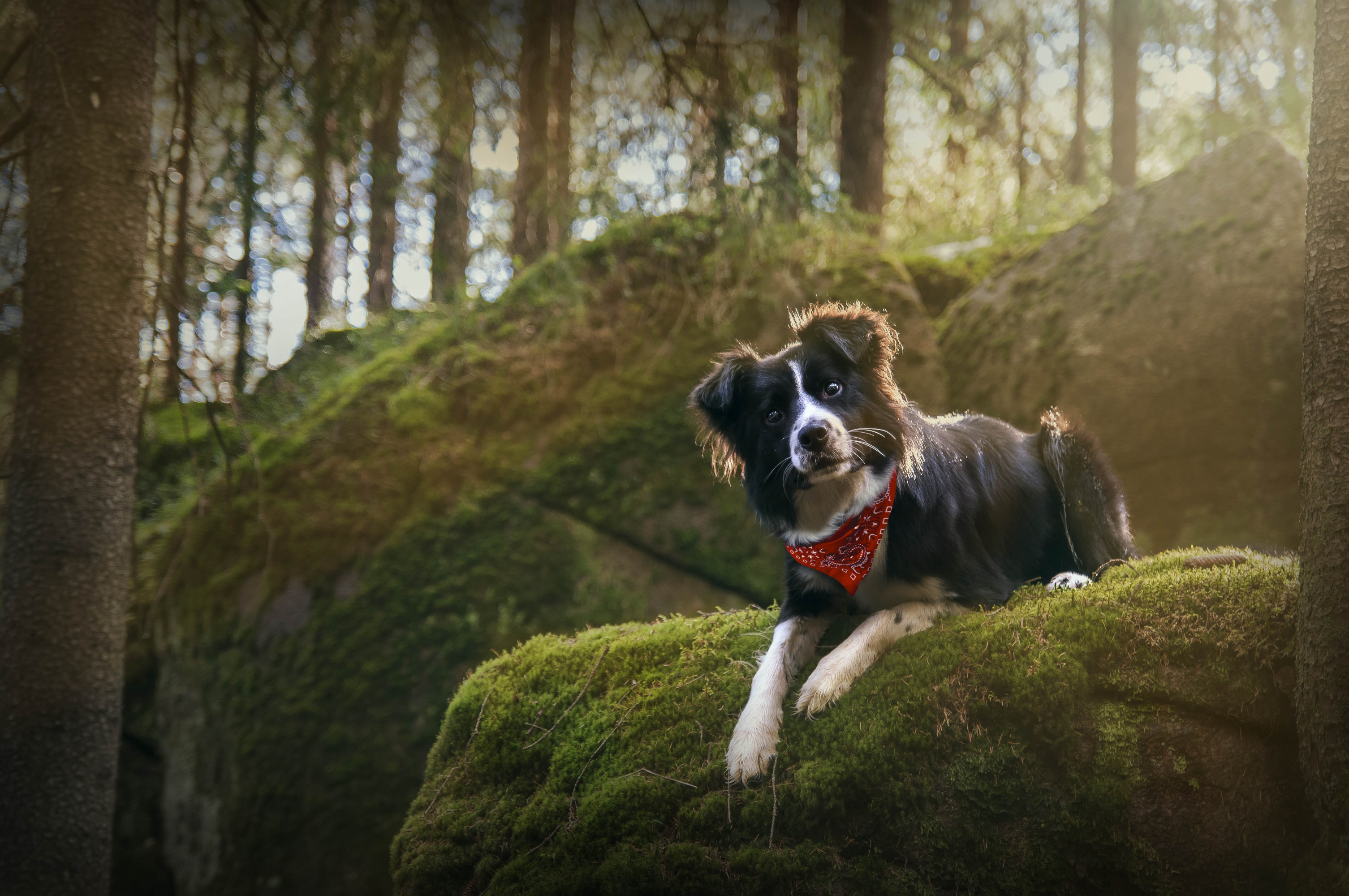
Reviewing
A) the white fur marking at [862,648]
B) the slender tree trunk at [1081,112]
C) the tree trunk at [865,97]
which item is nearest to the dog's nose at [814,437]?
the white fur marking at [862,648]

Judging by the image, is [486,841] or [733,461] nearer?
[486,841]

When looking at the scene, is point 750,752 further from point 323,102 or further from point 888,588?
point 323,102

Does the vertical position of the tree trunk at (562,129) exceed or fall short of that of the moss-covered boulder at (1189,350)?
it exceeds it

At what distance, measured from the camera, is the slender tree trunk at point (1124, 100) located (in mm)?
11406

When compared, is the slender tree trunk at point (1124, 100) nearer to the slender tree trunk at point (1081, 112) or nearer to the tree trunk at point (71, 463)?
the slender tree trunk at point (1081, 112)

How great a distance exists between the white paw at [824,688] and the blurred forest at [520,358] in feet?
10.00

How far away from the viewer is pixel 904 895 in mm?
2520

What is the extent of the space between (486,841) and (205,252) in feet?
15.8

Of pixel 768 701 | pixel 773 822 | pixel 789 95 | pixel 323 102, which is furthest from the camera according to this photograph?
pixel 789 95

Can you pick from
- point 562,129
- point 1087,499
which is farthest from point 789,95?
point 1087,499

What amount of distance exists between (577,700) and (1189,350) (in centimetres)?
482

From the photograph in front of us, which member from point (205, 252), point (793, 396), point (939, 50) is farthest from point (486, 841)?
point (939, 50)

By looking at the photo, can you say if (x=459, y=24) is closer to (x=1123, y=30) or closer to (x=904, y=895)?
(x=904, y=895)

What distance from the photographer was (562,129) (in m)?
8.53
